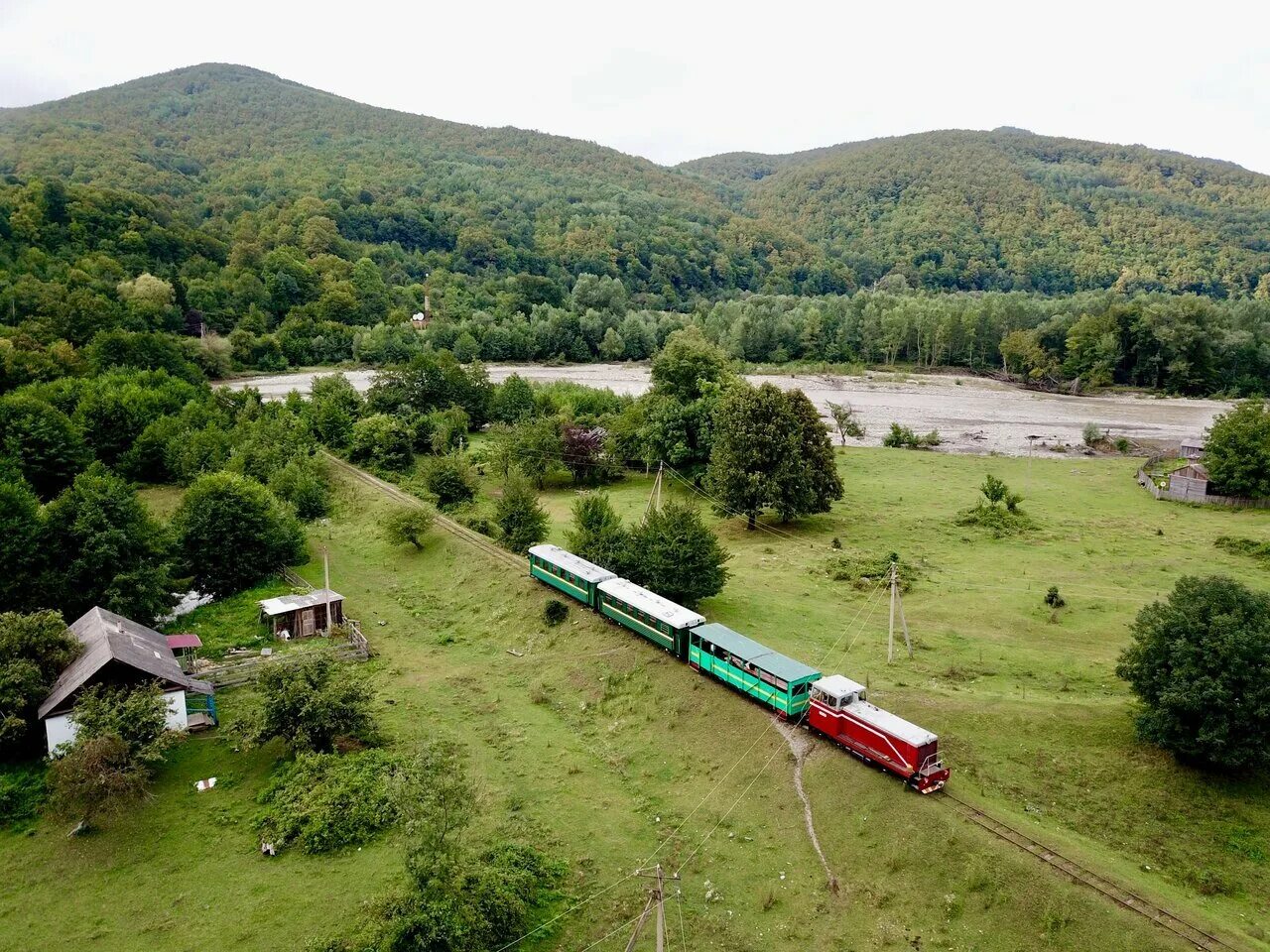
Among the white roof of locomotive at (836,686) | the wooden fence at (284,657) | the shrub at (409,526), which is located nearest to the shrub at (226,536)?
the shrub at (409,526)

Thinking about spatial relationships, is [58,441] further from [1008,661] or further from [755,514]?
[1008,661]

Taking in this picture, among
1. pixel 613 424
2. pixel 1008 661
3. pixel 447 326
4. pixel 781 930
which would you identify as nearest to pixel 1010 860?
pixel 781 930

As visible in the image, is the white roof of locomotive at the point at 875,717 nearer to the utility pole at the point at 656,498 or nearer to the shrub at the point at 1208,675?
the shrub at the point at 1208,675

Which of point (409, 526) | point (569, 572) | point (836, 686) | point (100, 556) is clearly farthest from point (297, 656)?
point (836, 686)

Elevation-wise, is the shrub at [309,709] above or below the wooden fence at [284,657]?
above

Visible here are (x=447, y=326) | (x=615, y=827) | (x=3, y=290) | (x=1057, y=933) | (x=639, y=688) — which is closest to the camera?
(x=1057, y=933)

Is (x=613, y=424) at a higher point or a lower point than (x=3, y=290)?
lower
